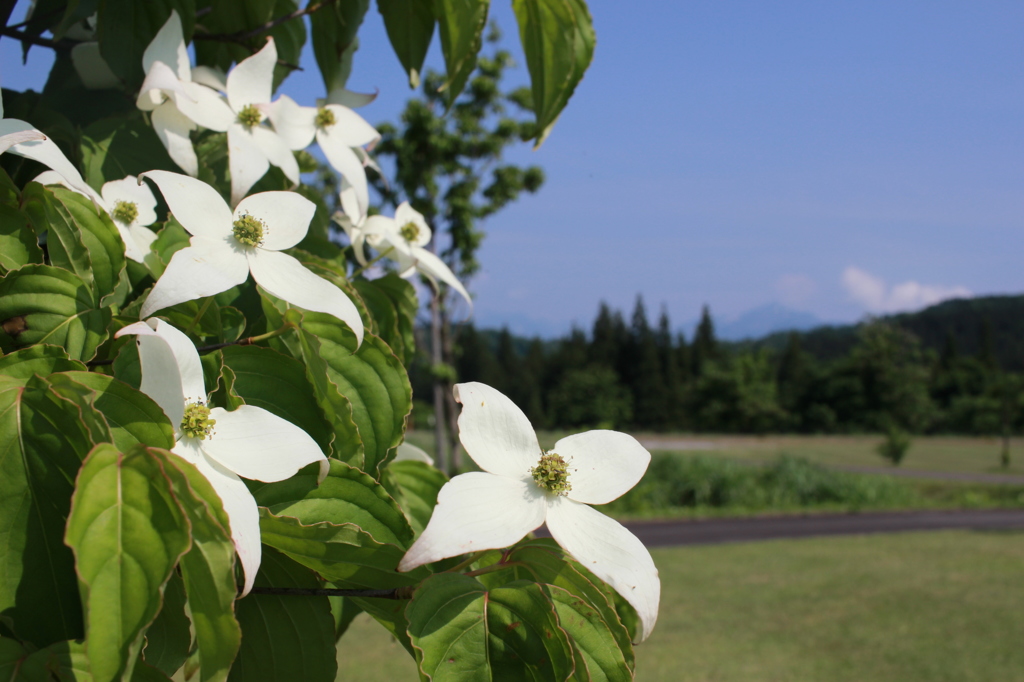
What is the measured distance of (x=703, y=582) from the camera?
8.03 m

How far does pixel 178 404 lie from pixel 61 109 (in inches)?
20.8

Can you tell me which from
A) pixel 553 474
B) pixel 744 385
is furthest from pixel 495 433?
pixel 744 385

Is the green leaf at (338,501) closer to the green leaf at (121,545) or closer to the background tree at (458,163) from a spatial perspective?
the green leaf at (121,545)

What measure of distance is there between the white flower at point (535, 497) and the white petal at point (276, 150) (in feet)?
1.04

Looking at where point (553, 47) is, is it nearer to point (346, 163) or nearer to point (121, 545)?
point (346, 163)

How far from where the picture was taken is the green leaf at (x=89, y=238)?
0.49m

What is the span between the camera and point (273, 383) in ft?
1.74

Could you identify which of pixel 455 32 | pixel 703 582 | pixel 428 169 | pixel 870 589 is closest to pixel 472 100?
pixel 428 169

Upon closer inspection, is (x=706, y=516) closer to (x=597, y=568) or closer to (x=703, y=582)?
(x=703, y=582)

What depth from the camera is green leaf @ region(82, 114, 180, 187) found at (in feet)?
2.06

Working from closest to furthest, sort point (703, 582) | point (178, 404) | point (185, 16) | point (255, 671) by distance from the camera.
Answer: point (178, 404), point (255, 671), point (185, 16), point (703, 582)

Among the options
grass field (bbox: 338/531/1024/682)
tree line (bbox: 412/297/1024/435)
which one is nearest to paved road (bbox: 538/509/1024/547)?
grass field (bbox: 338/531/1024/682)

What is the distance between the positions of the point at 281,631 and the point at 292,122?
44cm

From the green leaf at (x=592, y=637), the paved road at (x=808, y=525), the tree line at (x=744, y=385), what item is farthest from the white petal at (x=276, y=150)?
the tree line at (x=744, y=385)
